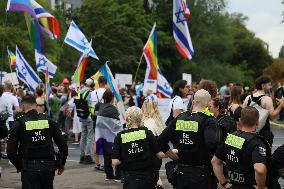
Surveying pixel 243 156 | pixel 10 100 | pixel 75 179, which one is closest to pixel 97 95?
pixel 75 179

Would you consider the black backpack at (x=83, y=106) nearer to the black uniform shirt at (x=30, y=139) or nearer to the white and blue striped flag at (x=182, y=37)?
the white and blue striped flag at (x=182, y=37)

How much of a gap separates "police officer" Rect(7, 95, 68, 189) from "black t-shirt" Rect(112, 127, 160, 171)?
1015 mm

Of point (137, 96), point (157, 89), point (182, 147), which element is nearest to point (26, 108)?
point (182, 147)

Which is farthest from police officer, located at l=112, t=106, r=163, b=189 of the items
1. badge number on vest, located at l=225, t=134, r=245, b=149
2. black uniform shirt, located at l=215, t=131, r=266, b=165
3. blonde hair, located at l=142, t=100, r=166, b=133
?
blonde hair, located at l=142, t=100, r=166, b=133

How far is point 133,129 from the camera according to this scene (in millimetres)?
7508

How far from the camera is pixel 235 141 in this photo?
630cm

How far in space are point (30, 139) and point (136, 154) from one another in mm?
1457

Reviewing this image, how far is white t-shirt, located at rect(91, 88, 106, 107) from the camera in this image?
13.7 m

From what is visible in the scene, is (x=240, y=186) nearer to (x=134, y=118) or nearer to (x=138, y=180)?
(x=138, y=180)

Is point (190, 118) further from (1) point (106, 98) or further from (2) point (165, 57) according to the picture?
(2) point (165, 57)

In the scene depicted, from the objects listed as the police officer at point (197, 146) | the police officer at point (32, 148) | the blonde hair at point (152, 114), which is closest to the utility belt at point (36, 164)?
the police officer at point (32, 148)

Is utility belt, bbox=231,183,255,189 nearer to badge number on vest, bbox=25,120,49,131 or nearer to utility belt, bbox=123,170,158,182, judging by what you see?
utility belt, bbox=123,170,158,182

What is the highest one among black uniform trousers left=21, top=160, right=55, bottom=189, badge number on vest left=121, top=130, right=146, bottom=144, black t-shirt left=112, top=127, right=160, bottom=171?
badge number on vest left=121, top=130, right=146, bottom=144

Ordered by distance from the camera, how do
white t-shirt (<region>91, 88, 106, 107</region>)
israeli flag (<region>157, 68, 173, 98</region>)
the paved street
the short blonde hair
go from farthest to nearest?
israeli flag (<region>157, 68, 173, 98</region>)
white t-shirt (<region>91, 88, 106, 107</region>)
the paved street
the short blonde hair
